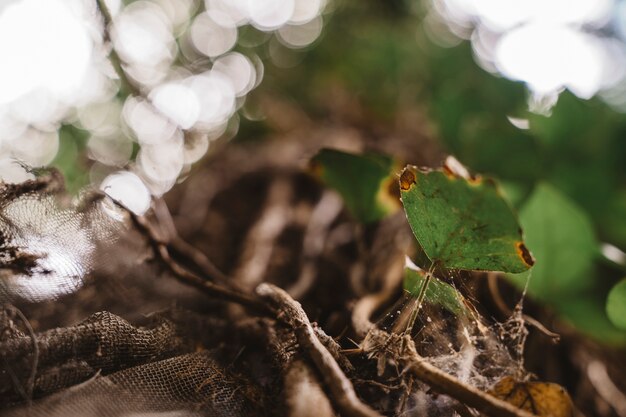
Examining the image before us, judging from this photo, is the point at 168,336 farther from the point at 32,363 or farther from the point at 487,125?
the point at 487,125

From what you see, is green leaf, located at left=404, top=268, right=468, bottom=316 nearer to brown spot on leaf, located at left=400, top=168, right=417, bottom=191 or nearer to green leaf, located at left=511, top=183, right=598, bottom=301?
brown spot on leaf, located at left=400, top=168, right=417, bottom=191

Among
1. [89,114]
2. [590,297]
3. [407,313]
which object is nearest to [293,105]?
[89,114]

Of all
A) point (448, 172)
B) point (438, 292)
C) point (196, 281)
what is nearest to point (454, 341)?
point (438, 292)

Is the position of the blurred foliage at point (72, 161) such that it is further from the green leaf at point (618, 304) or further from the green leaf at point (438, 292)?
the green leaf at point (618, 304)

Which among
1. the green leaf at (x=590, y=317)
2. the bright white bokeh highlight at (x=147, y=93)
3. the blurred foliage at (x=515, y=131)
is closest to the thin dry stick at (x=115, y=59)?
the bright white bokeh highlight at (x=147, y=93)

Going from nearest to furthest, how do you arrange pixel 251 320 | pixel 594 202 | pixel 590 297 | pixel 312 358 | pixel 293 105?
pixel 312 358 < pixel 251 320 < pixel 590 297 < pixel 594 202 < pixel 293 105

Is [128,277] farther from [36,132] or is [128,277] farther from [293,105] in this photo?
[293,105]
